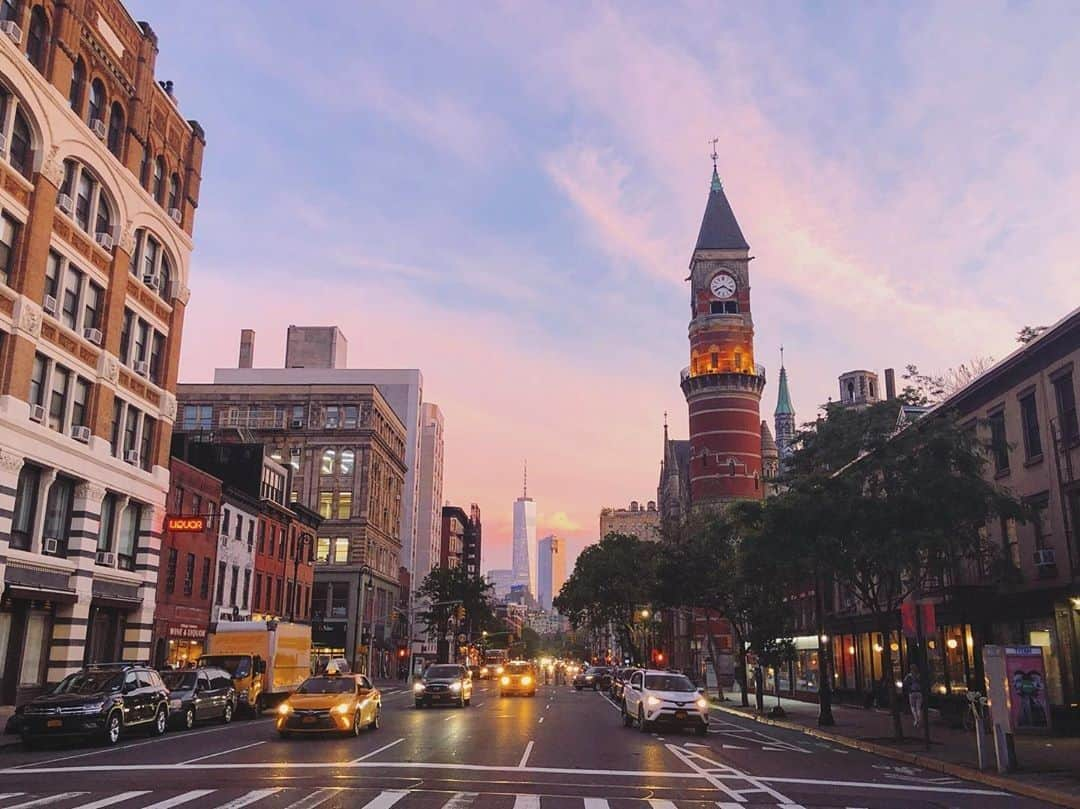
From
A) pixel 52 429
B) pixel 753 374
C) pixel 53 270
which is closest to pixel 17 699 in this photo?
pixel 52 429

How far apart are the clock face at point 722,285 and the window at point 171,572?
5944cm

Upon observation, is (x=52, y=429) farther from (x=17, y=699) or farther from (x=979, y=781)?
(x=979, y=781)

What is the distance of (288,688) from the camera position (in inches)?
1439

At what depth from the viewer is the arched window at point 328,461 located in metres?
80.1

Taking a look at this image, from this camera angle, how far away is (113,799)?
12953mm

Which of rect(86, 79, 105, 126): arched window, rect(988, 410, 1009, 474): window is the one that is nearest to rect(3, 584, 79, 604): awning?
rect(86, 79, 105, 126): arched window

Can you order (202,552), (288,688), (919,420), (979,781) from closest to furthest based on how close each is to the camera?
(979,781)
(919,420)
(288,688)
(202,552)

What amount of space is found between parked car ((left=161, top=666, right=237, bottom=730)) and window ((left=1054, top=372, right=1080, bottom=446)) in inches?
1009

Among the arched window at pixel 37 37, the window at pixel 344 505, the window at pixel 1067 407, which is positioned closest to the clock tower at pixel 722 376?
the window at pixel 344 505

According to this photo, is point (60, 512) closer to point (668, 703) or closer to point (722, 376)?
point (668, 703)

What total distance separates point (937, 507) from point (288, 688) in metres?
24.7

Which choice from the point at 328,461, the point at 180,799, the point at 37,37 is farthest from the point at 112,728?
the point at 328,461

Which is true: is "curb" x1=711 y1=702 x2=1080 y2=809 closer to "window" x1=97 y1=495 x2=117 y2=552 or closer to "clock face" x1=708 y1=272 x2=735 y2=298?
"window" x1=97 y1=495 x2=117 y2=552

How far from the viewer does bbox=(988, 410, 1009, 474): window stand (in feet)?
98.1
